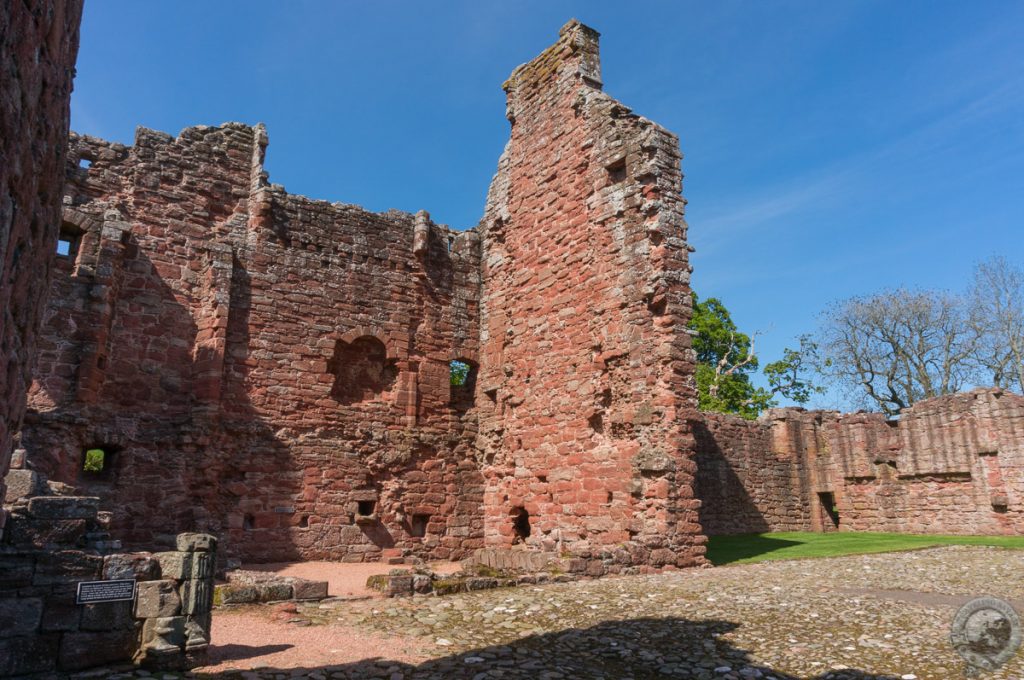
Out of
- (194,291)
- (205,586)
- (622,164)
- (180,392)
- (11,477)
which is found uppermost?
(622,164)

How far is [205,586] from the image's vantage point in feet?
19.1

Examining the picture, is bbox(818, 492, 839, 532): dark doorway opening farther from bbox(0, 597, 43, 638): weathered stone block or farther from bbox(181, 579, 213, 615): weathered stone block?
bbox(0, 597, 43, 638): weathered stone block

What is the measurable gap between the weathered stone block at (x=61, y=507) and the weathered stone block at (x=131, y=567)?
2.51ft

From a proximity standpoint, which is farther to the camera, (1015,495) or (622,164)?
(1015,495)

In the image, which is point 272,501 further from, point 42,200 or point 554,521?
point 42,200

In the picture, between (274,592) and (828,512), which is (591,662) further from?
(828,512)

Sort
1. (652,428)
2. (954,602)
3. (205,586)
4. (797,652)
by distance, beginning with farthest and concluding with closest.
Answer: (652,428)
(954,602)
(205,586)
(797,652)

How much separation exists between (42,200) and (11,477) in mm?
5558

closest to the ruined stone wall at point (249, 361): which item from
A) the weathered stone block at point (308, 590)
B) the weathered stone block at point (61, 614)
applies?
the weathered stone block at point (308, 590)

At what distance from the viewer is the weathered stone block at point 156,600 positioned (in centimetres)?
549

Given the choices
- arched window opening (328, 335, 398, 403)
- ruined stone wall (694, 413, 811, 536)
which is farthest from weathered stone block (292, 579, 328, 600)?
ruined stone wall (694, 413, 811, 536)

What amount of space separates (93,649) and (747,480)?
17455mm

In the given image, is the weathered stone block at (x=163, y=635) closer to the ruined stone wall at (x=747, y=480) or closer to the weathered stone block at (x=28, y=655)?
the weathered stone block at (x=28, y=655)

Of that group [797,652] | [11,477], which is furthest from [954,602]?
[11,477]
